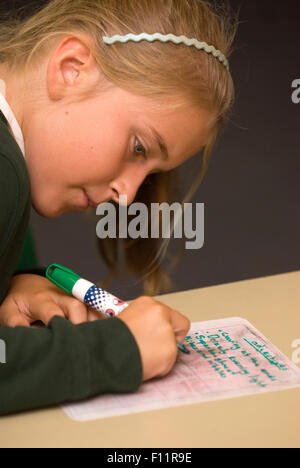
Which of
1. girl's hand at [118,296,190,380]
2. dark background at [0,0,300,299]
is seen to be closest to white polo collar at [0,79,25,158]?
girl's hand at [118,296,190,380]

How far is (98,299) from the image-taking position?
77cm

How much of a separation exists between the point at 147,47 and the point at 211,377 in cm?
39

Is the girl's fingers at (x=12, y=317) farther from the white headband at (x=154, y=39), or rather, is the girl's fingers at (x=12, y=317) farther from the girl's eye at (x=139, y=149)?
the white headband at (x=154, y=39)

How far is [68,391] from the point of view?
618 mm

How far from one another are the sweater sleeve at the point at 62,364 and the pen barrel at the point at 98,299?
0.10 metres

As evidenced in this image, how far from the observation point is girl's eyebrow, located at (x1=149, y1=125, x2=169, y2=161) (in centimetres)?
80

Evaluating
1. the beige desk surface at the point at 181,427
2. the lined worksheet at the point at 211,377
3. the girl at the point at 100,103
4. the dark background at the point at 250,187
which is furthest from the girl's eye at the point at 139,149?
the dark background at the point at 250,187

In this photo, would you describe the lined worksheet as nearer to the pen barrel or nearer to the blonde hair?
the pen barrel

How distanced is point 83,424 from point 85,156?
0.35 meters

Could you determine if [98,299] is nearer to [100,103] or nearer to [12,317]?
[12,317]

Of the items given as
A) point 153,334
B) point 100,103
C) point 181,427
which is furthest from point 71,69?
point 181,427

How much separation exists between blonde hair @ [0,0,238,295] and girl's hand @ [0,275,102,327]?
0.26m

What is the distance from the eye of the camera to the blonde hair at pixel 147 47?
2.65 feet
